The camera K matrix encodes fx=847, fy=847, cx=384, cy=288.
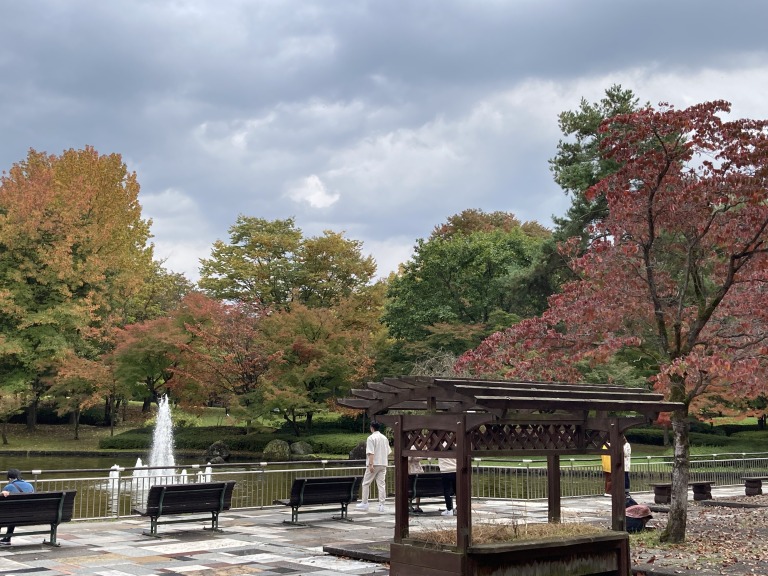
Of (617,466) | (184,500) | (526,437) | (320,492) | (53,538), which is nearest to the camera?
(526,437)

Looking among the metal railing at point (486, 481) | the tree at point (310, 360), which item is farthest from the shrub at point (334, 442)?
the metal railing at point (486, 481)

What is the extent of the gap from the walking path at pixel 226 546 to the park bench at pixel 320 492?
0.40m

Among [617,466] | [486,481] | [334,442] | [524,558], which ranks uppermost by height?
[617,466]

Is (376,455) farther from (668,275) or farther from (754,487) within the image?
(754,487)

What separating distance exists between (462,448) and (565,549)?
1830 millimetres

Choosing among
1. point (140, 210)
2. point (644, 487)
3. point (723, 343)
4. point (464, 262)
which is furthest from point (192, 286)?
point (723, 343)

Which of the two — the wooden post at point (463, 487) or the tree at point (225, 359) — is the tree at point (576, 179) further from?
the wooden post at point (463, 487)

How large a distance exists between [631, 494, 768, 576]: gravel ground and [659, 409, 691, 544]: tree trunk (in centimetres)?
25

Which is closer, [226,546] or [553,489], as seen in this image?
[553,489]

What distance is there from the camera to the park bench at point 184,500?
44.3ft

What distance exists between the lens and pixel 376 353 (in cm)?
4622

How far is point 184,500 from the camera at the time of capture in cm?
1384

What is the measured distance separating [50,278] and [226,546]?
3928cm

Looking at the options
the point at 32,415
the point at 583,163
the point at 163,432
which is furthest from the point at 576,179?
the point at 32,415
